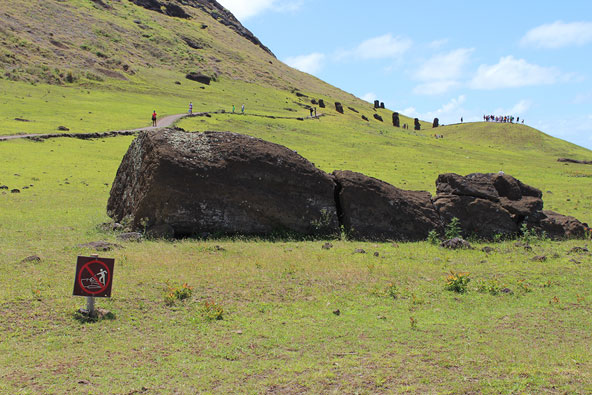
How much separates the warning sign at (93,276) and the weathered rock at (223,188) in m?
8.08

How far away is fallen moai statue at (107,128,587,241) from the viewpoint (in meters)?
17.7

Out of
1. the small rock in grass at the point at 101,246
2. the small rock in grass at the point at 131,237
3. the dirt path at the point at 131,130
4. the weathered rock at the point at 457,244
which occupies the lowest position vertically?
the small rock in grass at the point at 101,246

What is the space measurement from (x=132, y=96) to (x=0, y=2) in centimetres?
4820

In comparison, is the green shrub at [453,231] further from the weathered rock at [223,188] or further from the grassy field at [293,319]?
the weathered rock at [223,188]

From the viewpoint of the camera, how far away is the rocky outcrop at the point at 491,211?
790 inches

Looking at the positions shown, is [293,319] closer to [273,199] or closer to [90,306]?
[90,306]

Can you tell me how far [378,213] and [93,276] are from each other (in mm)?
12543

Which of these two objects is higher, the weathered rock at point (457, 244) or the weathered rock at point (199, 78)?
the weathered rock at point (199, 78)

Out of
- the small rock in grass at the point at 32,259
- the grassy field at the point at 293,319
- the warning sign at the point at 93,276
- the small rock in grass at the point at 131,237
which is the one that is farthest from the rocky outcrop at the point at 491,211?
the small rock in grass at the point at 32,259

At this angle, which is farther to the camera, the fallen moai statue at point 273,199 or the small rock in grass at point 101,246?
the fallen moai statue at point 273,199

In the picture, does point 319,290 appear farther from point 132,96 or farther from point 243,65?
→ point 243,65

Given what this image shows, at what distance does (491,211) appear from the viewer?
2012cm

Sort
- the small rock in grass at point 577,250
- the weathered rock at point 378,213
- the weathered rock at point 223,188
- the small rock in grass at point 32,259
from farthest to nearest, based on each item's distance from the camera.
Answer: the weathered rock at point 378,213 < the weathered rock at point 223,188 < the small rock in grass at point 577,250 < the small rock in grass at point 32,259

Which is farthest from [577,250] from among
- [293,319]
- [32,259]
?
[32,259]
